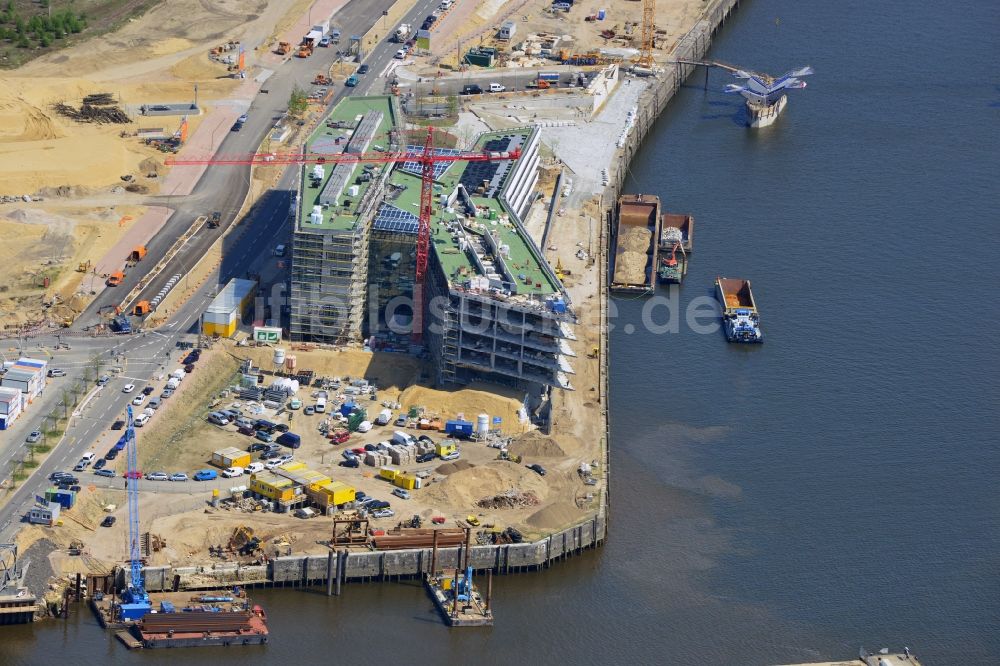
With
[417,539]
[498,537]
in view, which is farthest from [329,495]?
[498,537]

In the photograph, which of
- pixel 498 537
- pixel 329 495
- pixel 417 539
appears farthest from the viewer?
pixel 329 495

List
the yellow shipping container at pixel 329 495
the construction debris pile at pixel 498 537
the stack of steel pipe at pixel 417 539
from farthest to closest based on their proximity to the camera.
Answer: the yellow shipping container at pixel 329 495, the construction debris pile at pixel 498 537, the stack of steel pipe at pixel 417 539

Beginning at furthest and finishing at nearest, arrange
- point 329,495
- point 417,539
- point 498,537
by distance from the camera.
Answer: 1. point 329,495
2. point 498,537
3. point 417,539

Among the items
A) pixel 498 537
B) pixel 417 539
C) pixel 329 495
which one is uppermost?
pixel 329 495

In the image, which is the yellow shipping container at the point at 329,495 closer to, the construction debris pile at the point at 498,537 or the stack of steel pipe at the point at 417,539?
the stack of steel pipe at the point at 417,539

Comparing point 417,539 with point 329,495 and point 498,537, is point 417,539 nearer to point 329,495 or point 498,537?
point 498,537

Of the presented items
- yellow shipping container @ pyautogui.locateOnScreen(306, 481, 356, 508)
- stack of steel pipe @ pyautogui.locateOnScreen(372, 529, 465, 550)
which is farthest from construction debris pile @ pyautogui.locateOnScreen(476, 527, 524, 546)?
yellow shipping container @ pyautogui.locateOnScreen(306, 481, 356, 508)

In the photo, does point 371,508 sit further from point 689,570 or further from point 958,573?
point 958,573

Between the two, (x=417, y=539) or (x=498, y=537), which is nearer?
(x=417, y=539)

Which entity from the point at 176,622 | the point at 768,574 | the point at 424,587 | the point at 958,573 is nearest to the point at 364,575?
the point at 424,587

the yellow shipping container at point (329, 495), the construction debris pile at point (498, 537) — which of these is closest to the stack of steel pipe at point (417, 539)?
the construction debris pile at point (498, 537)

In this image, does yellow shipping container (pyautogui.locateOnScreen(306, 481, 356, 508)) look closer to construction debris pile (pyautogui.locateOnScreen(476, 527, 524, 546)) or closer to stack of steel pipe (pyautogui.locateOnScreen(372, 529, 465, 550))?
stack of steel pipe (pyautogui.locateOnScreen(372, 529, 465, 550))
